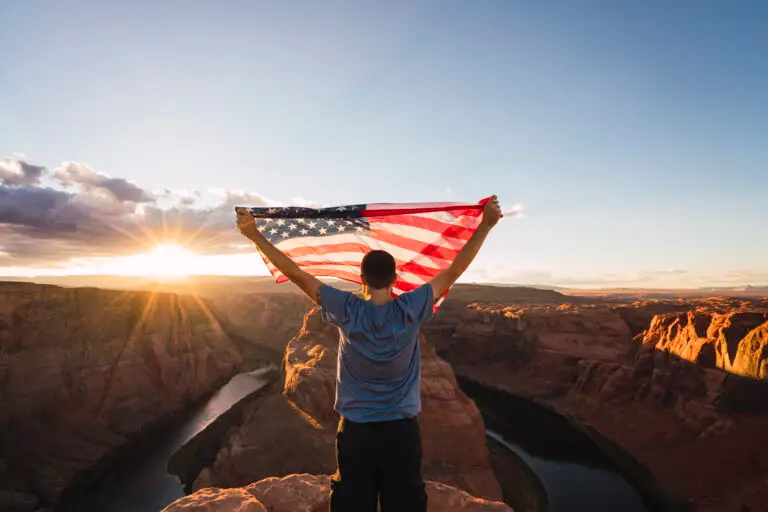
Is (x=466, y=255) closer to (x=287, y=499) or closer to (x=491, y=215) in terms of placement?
(x=491, y=215)

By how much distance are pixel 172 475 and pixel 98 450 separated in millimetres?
7466

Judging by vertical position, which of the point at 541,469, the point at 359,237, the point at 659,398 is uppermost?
the point at 359,237

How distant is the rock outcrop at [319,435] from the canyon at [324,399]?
0.29 feet

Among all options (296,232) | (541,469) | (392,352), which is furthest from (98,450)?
(392,352)

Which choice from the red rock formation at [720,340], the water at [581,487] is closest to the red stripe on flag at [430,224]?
the water at [581,487]

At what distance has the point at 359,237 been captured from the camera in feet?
20.8

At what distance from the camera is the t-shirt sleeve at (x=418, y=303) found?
317 centimetres

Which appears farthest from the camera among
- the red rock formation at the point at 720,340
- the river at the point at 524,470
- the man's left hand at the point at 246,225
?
the red rock formation at the point at 720,340

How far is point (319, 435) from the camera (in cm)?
2367

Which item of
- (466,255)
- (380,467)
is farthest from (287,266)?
(380,467)

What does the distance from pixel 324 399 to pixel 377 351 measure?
23849mm

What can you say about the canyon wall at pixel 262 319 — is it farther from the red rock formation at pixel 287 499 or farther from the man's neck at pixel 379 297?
the man's neck at pixel 379 297

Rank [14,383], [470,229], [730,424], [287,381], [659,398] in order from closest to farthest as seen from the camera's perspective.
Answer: [470,229]
[730,424]
[287,381]
[14,383]
[659,398]

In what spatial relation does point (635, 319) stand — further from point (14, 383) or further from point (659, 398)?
point (14, 383)
